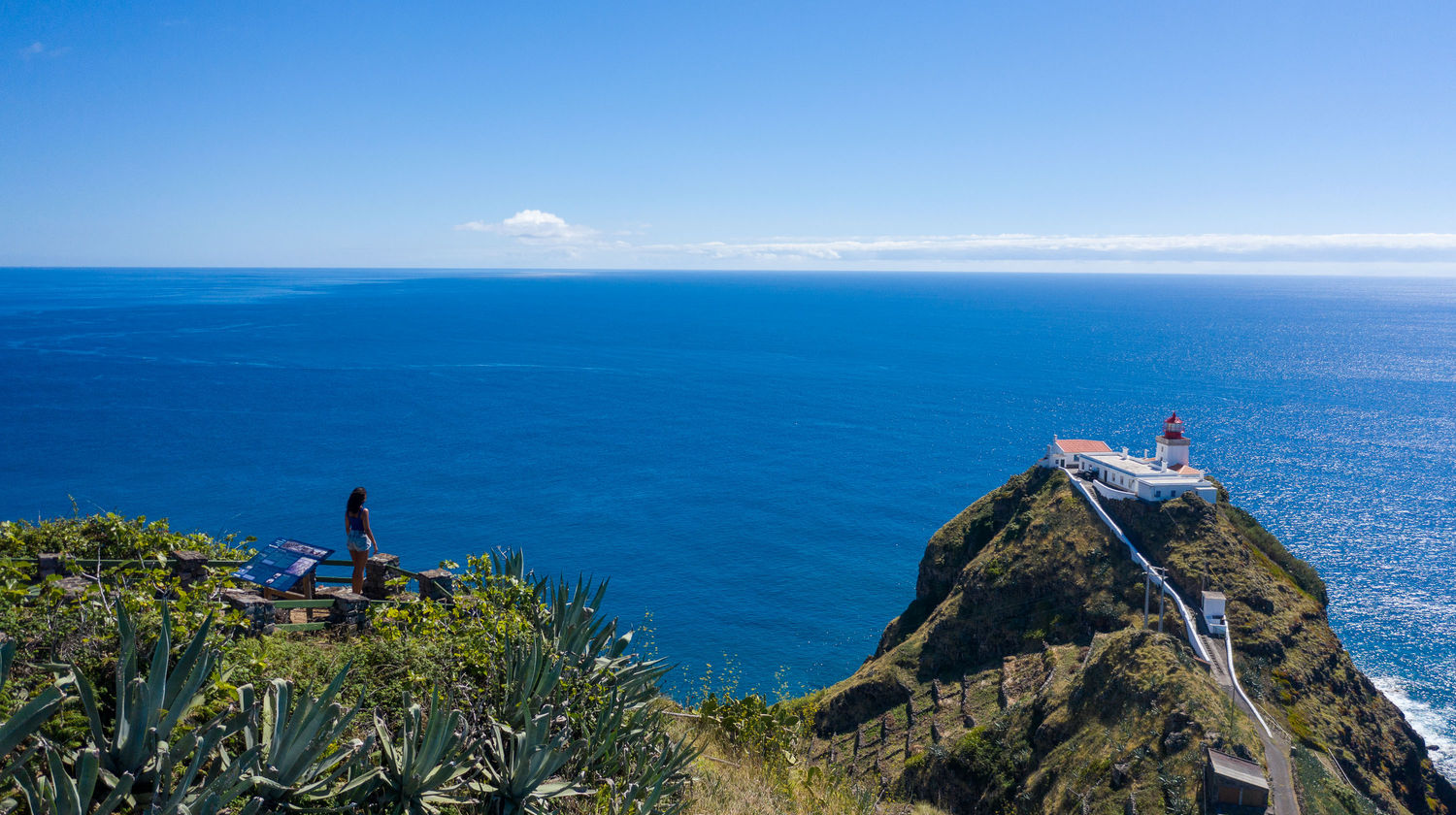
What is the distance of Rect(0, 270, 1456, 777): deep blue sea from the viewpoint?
56000mm

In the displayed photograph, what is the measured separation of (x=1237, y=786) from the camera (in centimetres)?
1973

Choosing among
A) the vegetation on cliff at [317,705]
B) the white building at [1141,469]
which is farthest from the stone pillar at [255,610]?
the white building at [1141,469]

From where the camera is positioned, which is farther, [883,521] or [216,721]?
[883,521]

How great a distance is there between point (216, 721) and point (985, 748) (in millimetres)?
29789

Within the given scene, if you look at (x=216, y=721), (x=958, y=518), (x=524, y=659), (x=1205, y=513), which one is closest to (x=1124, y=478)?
(x=1205, y=513)

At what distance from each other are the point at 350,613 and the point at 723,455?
7554 centimetres

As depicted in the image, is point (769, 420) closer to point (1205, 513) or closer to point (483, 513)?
point (483, 513)

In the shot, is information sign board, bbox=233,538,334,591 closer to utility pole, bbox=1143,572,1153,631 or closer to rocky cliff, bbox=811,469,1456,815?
rocky cliff, bbox=811,469,1456,815

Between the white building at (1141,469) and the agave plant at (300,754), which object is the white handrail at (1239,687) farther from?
the agave plant at (300,754)

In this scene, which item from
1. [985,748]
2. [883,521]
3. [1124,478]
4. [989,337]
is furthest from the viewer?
[989,337]

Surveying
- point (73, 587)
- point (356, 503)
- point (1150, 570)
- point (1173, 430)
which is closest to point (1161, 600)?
point (1150, 570)

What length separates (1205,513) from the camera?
4112 cm

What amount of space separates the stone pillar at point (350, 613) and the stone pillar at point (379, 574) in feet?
1.83

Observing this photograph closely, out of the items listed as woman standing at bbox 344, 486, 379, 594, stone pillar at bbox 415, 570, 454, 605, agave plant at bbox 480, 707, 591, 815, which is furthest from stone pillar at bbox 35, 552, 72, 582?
agave plant at bbox 480, 707, 591, 815
